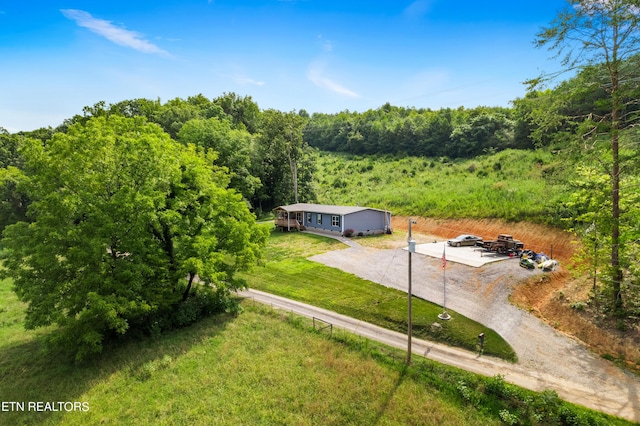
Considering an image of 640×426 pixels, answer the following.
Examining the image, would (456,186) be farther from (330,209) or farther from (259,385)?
(259,385)

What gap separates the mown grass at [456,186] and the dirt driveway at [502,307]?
6.23 metres

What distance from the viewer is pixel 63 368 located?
14453 millimetres

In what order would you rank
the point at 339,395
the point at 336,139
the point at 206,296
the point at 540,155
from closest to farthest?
the point at 339,395, the point at 206,296, the point at 540,155, the point at 336,139

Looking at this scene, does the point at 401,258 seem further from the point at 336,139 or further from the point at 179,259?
the point at 336,139

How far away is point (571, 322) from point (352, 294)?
10727 millimetres

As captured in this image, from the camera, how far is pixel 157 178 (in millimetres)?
16078

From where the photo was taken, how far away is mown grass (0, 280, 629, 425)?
34.7 ft

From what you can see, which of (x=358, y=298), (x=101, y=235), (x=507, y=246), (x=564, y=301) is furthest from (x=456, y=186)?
(x=101, y=235)

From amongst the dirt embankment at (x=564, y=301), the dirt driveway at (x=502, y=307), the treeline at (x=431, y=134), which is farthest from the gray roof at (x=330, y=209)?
the treeline at (x=431, y=134)

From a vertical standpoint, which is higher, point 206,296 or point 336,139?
point 336,139

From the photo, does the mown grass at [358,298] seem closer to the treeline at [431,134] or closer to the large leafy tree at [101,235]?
the large leafy tree at [101,235]

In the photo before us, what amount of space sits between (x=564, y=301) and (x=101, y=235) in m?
22.8

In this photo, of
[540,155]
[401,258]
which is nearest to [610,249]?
[401,258]

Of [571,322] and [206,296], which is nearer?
[571,322]
